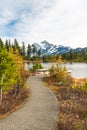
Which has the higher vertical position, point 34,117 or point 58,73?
point 58,73

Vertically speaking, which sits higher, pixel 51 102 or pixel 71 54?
pixel 71 54

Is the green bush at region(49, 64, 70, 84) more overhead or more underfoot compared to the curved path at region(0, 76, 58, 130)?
more overhead

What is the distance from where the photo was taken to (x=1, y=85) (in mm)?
12859

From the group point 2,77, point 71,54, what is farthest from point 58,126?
point 71,54

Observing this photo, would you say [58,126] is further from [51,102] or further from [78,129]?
[51,102]

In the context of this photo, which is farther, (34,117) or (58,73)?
(58,73)

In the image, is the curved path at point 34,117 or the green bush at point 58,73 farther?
the green bush at point 58,73

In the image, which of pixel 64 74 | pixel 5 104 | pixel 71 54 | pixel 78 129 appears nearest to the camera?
pixel 78 129

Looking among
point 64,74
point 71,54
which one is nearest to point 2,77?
point 64,74

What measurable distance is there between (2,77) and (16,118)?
10.4ft

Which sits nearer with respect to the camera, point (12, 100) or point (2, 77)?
point (2, 77)

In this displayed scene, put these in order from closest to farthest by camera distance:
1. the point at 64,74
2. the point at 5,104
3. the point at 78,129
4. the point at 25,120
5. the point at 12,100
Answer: the point at 78,129 < the point at 25,120 < the point at 5,104 < the point at 12,100 < the point at 64,74

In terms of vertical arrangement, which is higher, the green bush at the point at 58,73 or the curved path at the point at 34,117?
the green bush at the point at 58,73

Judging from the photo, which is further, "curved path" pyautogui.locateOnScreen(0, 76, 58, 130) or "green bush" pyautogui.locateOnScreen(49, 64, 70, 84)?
"green bush" pyautogui.locateOnScreen(49, 64, 70, 84)
